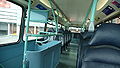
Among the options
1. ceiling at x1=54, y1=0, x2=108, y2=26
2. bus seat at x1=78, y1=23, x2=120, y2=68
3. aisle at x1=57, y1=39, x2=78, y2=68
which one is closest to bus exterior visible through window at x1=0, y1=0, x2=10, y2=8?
bus seat at x1=78, y1=23, x2=120, y2=68

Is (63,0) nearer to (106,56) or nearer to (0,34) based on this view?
(0,34)

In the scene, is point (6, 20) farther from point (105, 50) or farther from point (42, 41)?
point (105, 50)

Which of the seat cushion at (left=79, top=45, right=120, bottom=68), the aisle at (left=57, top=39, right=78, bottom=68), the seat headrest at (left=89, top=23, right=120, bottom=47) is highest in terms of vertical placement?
the seat headrest at (left=89, top=23, right=120, bottom=47)

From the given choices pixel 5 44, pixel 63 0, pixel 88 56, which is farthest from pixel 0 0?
pixel 63 0

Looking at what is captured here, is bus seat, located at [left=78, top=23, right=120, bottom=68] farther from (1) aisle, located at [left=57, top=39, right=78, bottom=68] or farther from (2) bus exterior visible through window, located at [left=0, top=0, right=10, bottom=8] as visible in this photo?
(1) aisle, located at [left=57, top=39, right=78, bottom=68]

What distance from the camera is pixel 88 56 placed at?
Result: 1540 millimetres

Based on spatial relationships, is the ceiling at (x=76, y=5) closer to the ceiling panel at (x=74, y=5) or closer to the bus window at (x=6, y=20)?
the ceiling panel at (x=74, y=5)

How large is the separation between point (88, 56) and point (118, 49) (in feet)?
1.15

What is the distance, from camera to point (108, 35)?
149cm

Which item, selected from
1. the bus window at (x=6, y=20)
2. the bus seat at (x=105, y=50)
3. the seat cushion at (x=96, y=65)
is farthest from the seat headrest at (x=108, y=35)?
the bus window at (x=6, y=20)

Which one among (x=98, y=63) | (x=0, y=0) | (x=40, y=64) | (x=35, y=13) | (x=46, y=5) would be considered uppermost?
(x=46, y=5)

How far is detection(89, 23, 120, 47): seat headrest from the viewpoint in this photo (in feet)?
4.84

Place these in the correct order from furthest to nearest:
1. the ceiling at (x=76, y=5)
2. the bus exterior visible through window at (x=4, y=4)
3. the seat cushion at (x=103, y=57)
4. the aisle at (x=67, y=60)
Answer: the aisle at (x=67, y=60)
the ceiling at (x=76, y=5)
the bus exterior visible through window at (x=4, y=4)
the seat cushion at (x=103, y=57)

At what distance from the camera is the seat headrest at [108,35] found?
1.48 meters
